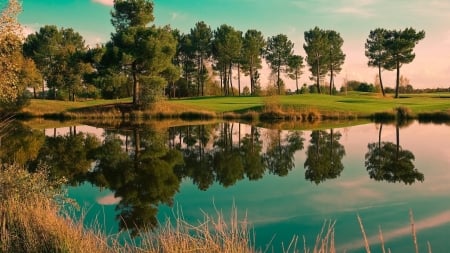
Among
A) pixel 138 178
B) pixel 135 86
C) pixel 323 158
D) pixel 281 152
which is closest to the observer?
pixel 138 178

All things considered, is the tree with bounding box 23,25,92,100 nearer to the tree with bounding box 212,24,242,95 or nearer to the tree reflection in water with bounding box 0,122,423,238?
the tree with bounding box 212,24,242,95

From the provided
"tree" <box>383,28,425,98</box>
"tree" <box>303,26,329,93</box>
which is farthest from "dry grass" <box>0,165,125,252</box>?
"tree" <box>303,26,329,93</box>

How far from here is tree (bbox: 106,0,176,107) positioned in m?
50.1

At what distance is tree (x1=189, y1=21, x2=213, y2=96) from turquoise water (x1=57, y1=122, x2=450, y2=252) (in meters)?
75.0

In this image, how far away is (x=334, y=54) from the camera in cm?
9100

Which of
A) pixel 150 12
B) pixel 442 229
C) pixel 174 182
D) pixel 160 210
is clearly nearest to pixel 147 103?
pixel 150 12

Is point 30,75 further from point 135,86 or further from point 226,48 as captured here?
point 226,48

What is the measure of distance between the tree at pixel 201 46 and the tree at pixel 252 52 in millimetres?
7409

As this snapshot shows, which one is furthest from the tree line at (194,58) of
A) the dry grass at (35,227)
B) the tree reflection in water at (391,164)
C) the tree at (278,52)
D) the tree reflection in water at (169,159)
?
the dry grass at (35,227)

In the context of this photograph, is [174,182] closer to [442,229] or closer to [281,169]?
[281,169]

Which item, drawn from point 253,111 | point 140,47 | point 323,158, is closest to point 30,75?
point 140,47

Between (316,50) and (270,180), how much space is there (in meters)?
73.3

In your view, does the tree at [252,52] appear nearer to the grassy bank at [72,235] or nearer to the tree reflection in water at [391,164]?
the tree reflection in water at [391,164]

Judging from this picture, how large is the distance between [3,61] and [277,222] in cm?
1446
